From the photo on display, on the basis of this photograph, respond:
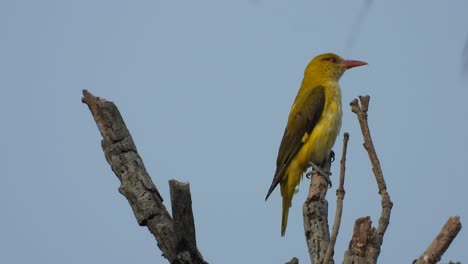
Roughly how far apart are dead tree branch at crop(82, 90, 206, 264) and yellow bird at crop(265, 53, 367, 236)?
219 cm

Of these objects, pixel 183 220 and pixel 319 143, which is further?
pixel 319 143

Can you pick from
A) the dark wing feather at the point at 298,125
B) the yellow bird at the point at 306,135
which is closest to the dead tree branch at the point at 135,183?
the yellow bird at the point at 306,135

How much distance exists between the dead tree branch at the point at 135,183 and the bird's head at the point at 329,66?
12.7 ft

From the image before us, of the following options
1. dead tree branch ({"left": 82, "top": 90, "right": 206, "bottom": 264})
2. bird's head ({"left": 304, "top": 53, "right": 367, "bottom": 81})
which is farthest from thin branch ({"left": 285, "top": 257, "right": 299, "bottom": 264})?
bird's head ({"left": 304, "top": 53, "right": 367, "bottom": 81})

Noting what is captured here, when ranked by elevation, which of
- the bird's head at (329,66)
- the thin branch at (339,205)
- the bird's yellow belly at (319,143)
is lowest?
the thin branch at (339,205)

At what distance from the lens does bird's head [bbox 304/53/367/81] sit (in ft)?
24.5

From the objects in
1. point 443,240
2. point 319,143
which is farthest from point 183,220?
point 319,143

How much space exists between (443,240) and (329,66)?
14.7 feet

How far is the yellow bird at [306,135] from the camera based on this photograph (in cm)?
624

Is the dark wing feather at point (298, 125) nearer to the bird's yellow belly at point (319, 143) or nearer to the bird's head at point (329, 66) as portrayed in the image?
the bird's yellow belly at point (319, 143)

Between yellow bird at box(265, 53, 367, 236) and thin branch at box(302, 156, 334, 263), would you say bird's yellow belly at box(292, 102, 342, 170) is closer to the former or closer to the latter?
yellow bird at box(265, 53, 367, 236)

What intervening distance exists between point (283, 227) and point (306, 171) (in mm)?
670

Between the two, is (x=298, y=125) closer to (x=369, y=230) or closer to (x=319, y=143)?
(x=319, y=143)

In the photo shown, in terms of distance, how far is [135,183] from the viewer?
148 inches
